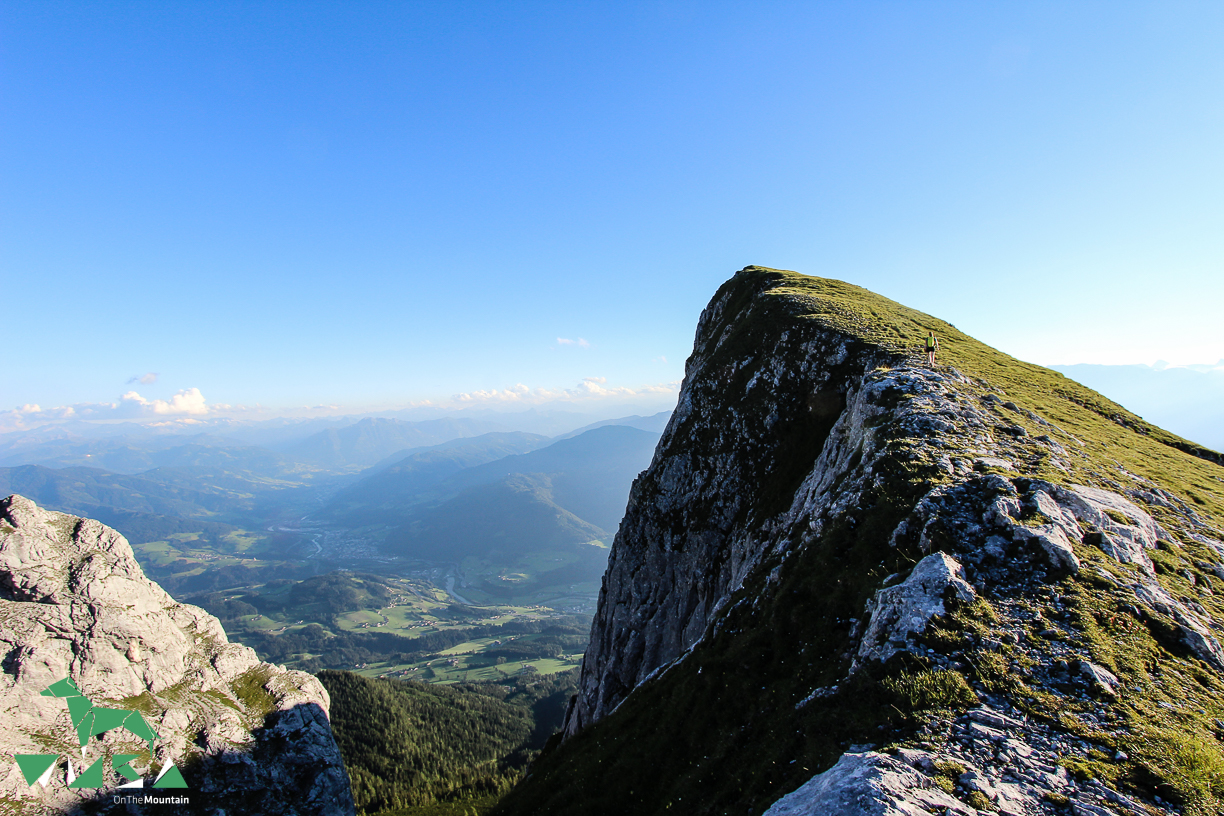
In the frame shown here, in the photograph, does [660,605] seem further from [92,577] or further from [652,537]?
[92,577]

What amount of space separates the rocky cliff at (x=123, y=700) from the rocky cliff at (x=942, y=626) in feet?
154

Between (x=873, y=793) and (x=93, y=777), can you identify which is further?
(x=93, y=777)

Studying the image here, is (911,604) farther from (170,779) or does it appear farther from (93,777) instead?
(93,777)

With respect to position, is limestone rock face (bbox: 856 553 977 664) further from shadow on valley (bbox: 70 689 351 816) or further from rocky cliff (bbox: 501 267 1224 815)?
shadow on valley (bbox: 70 689 351 816)

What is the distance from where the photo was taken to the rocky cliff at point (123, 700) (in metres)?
43.7

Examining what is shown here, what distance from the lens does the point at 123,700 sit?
5000 centimetres

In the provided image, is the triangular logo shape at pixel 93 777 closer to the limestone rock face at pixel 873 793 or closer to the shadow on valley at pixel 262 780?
the shadow on valley at pixel 262 780

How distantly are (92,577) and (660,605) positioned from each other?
6973 centimetres

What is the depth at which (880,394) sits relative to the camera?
95.7 ft

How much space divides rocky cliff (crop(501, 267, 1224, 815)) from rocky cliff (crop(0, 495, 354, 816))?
4679 cm

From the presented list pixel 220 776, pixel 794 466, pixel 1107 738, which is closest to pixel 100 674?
pixel 220 776

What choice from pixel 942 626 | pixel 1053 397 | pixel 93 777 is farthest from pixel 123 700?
pixel 1053 397

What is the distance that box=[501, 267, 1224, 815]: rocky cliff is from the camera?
388 inches

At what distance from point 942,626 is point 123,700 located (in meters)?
80.7
